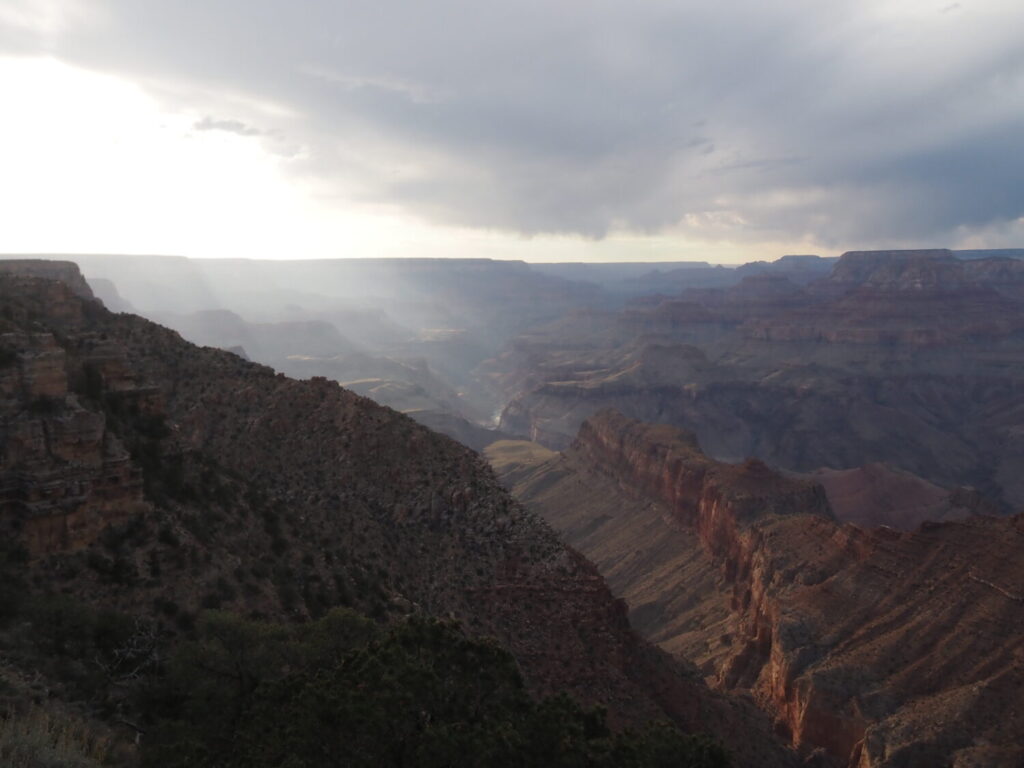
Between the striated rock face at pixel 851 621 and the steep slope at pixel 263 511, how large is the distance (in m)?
5.82

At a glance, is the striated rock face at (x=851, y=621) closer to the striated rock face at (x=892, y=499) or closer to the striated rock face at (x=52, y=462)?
the striated rock face at (x=892, y=499)

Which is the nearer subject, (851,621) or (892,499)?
(851,621)

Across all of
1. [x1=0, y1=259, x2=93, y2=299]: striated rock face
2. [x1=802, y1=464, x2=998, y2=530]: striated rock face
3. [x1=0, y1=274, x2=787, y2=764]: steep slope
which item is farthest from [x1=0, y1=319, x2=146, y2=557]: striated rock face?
[x1=802, y1=464, x2=998, y2=530]: striated rock face

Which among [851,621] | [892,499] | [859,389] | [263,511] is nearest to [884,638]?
[851,621]

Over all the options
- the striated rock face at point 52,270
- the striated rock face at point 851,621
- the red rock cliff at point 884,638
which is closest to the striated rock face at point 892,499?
the striated rock face at point 851,621

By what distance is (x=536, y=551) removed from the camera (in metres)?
28.9

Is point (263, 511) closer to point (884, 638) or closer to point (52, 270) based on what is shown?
point (884, 638)

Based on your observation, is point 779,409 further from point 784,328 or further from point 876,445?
point 784,328

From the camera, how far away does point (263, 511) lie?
2461 cm

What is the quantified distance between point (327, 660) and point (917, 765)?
2700 cm

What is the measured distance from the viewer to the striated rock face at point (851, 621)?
3119cm

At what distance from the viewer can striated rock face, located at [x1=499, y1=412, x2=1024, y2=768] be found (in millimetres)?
31188

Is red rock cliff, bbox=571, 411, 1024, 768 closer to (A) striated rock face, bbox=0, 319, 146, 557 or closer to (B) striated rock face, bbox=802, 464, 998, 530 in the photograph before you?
(A) striated rock face, bbox=0, 319, 146, 557

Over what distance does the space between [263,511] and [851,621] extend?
33399 millimetres
